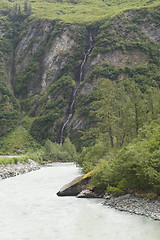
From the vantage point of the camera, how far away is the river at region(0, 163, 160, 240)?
57.1 feet

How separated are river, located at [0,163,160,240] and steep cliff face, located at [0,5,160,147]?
416 feet

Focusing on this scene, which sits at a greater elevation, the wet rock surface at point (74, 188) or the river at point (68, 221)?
the river at point (68, 221)

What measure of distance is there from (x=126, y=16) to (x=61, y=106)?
81.3m

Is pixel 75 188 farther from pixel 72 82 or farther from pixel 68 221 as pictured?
pixel 72 82

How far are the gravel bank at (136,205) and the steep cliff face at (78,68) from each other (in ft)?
418

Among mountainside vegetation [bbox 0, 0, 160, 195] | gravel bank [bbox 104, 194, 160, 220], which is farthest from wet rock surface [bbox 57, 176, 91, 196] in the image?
mountainside vegetation [bbox 0, 0, 160, 195]

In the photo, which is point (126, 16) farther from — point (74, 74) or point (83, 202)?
point (83, 202)

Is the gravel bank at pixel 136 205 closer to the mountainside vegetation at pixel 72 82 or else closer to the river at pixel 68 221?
the river at pixel 68 221

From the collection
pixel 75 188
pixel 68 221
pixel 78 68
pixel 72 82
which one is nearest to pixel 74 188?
pixel 75 188

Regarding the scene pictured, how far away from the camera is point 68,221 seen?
20.6 meters

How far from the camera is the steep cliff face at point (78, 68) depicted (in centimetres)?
16338

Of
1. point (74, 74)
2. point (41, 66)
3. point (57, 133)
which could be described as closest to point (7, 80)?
point (41, 66)

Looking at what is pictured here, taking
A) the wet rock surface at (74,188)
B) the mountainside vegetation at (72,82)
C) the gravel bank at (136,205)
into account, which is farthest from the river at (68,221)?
the mountainside vegetation at (72,82)

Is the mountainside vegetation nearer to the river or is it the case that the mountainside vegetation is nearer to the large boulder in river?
the large boulder in river
